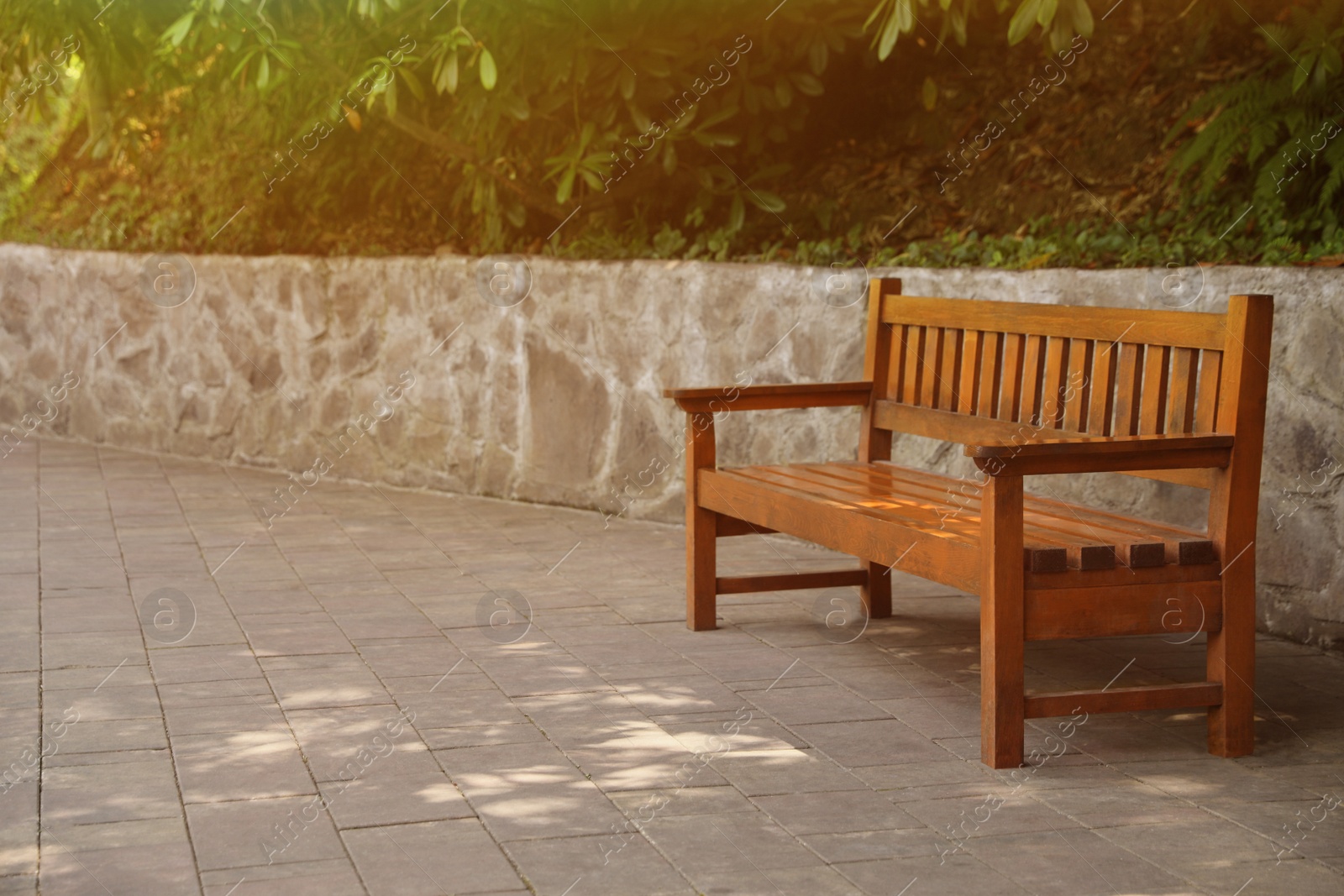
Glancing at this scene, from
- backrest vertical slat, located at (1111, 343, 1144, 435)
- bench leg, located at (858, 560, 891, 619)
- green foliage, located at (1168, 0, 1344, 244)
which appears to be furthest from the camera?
green foliage, located at (1168, 0, 1344, 244)

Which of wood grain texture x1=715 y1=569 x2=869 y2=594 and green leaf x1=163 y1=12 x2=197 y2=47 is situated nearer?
wood grain texture x1=715 y1=569 x2=869 y2=594

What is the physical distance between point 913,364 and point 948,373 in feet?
0.78

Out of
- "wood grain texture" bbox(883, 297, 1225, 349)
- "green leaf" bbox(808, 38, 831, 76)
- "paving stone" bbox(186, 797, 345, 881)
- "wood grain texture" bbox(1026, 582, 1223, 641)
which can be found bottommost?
"paving stone" bbox(186, 797, 345, 881)

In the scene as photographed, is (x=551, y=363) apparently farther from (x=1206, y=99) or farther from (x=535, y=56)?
(x=1206, y=99)

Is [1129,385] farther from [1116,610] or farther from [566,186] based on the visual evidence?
[566,186]

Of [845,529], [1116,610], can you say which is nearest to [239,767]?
[845,529]

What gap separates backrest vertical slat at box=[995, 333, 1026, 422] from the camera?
4758 mm

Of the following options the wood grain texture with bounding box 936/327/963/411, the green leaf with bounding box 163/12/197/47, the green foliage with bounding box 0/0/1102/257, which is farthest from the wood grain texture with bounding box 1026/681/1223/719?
the green leaf with bounding box 163/12/197/47

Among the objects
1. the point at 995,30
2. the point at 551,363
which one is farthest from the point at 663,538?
the point at 995,30

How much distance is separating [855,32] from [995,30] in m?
1.40

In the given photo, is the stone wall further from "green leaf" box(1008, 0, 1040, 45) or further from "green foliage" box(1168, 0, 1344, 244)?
"green foliage" box(1168, 0, 1344, 244)

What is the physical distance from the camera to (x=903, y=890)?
10.0ft

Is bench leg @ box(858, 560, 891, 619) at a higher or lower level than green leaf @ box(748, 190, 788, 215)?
lower

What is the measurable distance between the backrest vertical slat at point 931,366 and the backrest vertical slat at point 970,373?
0.17m
